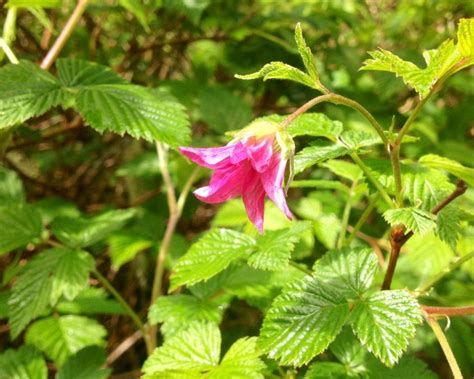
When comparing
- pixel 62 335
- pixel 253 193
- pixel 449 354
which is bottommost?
pixel 62 335

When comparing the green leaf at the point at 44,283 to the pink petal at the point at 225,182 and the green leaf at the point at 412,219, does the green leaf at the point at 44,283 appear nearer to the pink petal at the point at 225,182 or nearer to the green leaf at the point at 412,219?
the pink petal at the point at 225,182

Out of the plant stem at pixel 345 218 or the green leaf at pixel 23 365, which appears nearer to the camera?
the plant stem at pixel 345 218

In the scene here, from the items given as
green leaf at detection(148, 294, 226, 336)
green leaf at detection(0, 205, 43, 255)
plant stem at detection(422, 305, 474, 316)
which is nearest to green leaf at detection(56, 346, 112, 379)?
green leaf at detection(148, 294, 226, 336)

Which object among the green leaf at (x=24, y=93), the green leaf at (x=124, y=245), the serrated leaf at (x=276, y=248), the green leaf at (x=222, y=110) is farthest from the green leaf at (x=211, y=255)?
the green leaf at (x=222, y=110)

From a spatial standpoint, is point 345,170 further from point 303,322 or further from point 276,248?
point 303,322

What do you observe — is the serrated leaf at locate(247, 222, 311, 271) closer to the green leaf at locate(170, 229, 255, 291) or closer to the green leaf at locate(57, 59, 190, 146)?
the green leaf at locate(170, 229, 255, 291)

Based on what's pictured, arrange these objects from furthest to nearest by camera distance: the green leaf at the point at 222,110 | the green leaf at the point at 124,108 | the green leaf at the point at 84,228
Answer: the green leaf at the point at 222,110 → the green leaf at the point at 84,228 → the green leaf at the point at 124,108

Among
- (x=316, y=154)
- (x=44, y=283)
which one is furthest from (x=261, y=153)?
(x=44, y=283)

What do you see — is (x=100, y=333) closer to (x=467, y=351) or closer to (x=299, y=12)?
(x=467, y=351)
